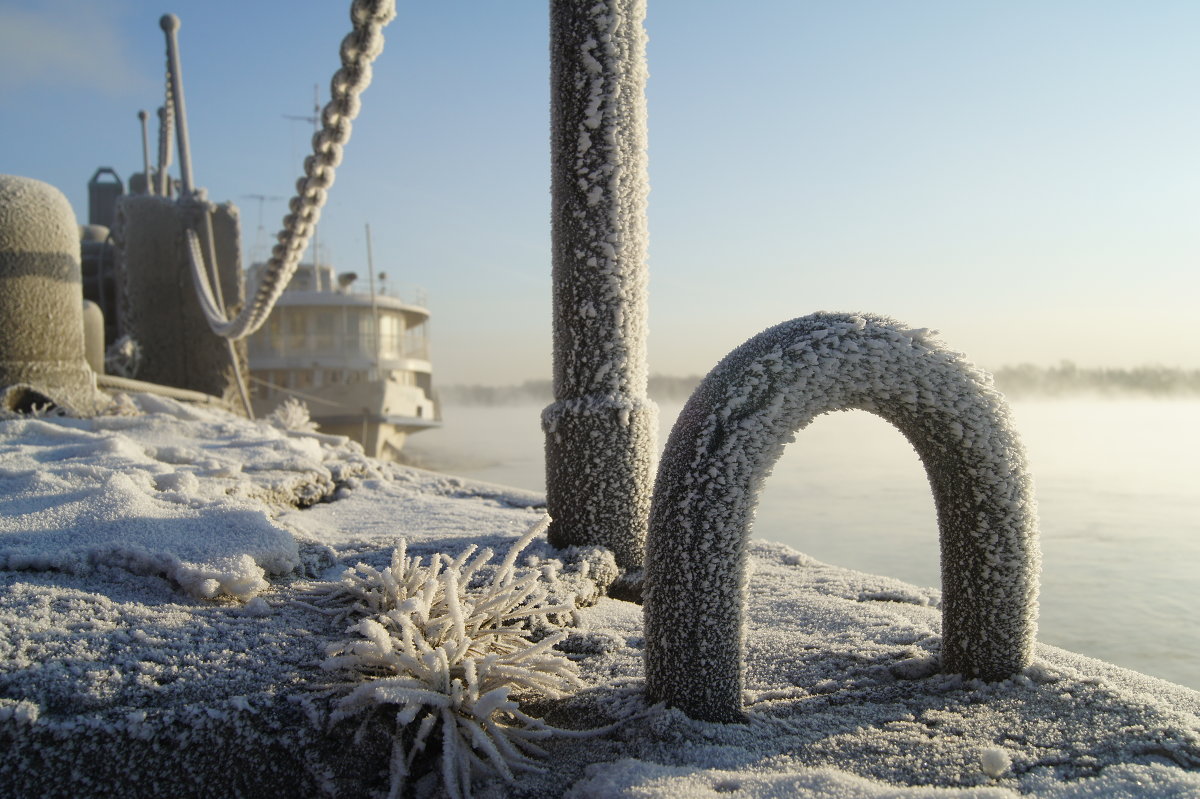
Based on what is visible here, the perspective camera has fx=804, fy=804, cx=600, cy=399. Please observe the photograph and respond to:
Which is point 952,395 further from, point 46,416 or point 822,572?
point 46,416

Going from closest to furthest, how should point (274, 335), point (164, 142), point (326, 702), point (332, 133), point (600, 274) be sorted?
1. point (326, 702)
2. point (600, 274)
3. point (332, 133)
4. point (164, 142)
5. point (274, 335)

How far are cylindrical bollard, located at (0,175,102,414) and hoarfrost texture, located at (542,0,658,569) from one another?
11.8ft

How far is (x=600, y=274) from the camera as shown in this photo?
280 centimetres

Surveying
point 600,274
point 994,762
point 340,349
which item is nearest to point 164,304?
point 600,274

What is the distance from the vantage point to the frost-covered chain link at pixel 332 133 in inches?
126

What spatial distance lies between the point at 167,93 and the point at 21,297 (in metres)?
3.66

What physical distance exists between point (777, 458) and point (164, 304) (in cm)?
741

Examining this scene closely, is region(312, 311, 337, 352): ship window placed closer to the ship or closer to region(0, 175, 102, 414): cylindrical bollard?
the ship

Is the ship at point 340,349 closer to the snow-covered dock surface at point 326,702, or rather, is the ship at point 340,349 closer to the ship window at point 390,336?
the ship window at point 390,336

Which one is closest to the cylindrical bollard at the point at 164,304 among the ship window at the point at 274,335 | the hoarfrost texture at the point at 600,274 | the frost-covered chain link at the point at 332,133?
the frost-covered chain link at the point at 332,133

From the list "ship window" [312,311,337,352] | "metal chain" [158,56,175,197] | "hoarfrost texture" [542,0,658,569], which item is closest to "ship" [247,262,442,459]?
"ship window" [312,311,337,352]

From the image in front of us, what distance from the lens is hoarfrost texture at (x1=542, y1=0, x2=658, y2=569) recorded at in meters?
2.80

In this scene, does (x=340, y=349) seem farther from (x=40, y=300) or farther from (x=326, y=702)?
(x=326, y=702)

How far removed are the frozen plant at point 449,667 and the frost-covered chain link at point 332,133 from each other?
2148 mm
